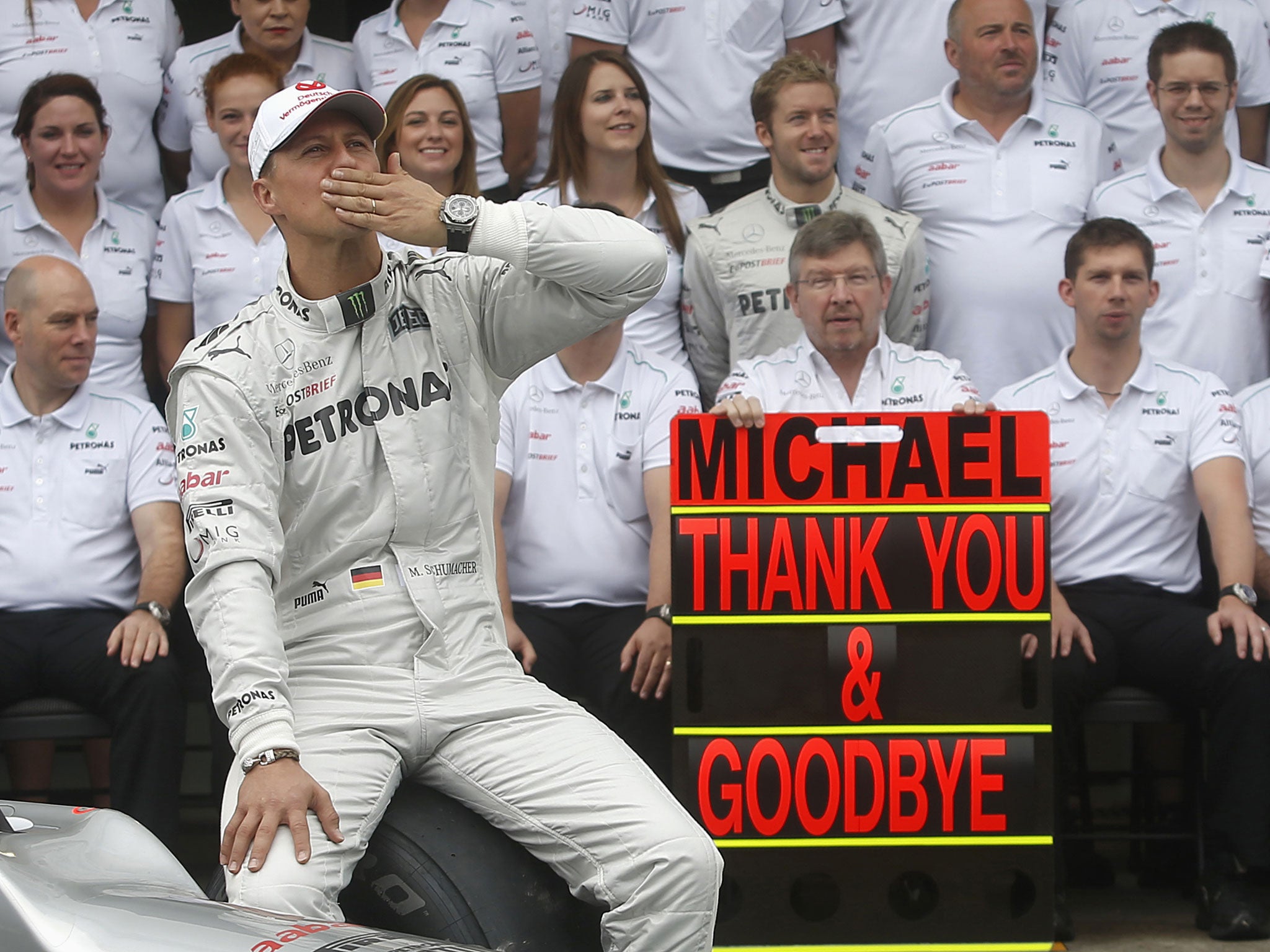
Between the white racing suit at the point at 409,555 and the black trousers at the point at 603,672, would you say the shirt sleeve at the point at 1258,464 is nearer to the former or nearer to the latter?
the black trousers at the point at 603,672

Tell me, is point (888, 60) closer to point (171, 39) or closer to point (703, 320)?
point (703, 320)

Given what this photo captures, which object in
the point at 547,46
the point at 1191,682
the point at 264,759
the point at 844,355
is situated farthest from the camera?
the point at 547,46

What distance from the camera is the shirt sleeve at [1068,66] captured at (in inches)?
235

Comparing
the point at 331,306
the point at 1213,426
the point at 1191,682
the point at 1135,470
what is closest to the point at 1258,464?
the point at 1213,426

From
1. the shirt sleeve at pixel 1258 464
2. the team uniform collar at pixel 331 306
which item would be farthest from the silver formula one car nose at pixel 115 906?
the shirt sleeve at pixel 1258 464

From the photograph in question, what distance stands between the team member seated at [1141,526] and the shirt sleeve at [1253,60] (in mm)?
1437

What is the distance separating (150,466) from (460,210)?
256 cm

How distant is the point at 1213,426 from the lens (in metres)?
4.71

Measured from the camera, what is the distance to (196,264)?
538 centimetres

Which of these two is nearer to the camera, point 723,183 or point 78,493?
point 78,493

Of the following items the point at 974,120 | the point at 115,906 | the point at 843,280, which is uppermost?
the point at 974,120

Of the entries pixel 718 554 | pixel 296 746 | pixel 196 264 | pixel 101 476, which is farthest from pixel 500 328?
pixel 196 264

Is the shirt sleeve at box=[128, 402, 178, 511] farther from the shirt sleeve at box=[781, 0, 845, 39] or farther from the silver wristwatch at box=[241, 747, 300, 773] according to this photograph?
the shirt sleeve at box=[781, 0, 845, 39]

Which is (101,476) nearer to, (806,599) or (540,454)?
(540,454)
